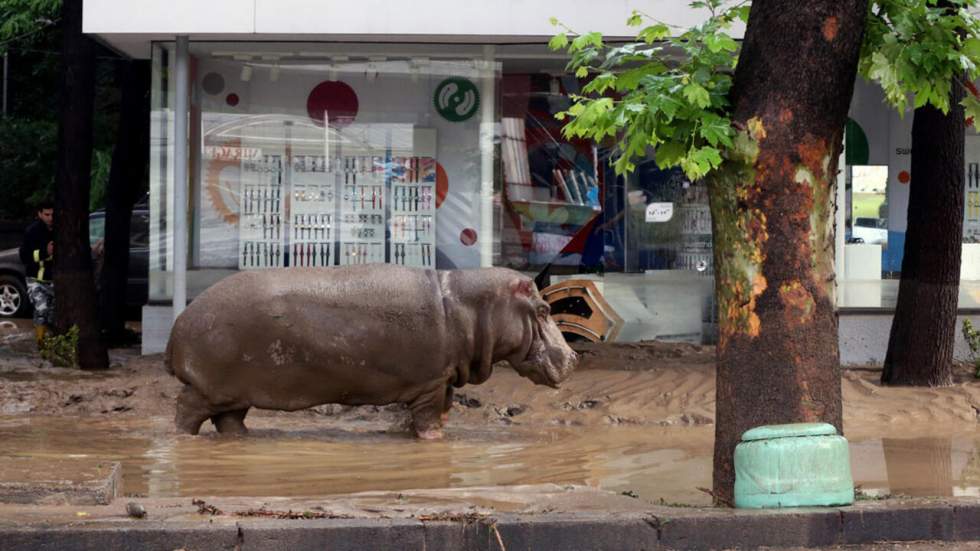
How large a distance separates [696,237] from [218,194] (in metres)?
5.60

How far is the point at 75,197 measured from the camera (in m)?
14.8

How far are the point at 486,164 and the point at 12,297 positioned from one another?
10.1m

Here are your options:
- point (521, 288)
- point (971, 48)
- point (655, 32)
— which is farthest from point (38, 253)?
point (971, 48)

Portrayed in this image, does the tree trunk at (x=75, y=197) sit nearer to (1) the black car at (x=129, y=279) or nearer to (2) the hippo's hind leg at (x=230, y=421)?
(2) the hippo's hind leg at (x=230, y=421)

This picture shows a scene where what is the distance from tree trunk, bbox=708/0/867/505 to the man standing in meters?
10.0

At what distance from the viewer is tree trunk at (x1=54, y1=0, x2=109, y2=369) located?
14.9 metres

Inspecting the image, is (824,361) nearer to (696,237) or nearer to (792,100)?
(792,100)

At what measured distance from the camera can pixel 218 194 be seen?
15844 mm

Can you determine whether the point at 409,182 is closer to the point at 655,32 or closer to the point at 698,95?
the point at 655,32

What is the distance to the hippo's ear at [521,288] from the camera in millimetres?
10750

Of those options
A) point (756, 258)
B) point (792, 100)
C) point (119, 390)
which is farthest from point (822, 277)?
point (119, 390)

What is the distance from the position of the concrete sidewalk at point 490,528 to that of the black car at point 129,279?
1552cm

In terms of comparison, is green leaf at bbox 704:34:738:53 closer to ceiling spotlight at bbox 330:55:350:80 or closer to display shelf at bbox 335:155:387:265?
ceiling spotlight at bbox 330:55:350:80

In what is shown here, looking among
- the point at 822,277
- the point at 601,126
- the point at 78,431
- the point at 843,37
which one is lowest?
the point at 78,431
